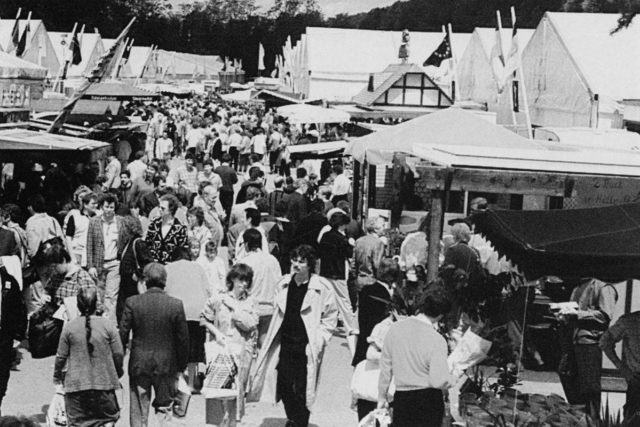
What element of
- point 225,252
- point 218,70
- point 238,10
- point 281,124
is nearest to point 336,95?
point 281,124

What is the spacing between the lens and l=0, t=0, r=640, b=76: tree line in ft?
325

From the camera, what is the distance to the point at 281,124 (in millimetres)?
41281

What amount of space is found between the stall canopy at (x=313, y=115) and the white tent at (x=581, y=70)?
4817 mm

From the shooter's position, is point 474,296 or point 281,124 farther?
point 281,124

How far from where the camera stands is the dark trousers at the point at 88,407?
686 cm

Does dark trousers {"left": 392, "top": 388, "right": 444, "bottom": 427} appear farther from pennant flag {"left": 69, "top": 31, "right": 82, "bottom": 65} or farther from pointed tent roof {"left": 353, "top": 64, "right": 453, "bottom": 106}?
pennant flag {"left": 69, "top": 31, "right": 82, "bottom": 65}

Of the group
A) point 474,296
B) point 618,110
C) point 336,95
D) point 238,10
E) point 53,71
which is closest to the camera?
point 474,296

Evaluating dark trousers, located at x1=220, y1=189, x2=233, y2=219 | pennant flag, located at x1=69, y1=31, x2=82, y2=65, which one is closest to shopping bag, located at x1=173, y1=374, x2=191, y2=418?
dark trousers, located at x1=220, y1=189, x2=233, y2=219

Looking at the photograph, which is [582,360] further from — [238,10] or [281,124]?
[238,10]

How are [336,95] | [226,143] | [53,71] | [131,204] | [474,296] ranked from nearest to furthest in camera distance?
[474,296] → [131,204] → [226,143] → [336,95] → [53,71]

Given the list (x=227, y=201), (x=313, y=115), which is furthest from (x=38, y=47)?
(x=227, y=201)

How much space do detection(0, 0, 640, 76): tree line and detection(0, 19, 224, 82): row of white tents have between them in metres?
→ 9.39

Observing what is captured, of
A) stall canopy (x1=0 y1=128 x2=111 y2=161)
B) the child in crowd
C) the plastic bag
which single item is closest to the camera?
the plastic bag

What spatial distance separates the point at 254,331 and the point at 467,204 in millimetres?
7598
